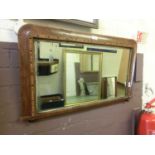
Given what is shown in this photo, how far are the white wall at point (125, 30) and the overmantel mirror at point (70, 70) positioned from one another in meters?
0.06

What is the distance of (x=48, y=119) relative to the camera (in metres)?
0.99

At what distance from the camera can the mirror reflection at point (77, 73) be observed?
94 cm

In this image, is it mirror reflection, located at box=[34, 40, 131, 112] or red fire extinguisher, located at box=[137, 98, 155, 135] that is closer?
mirror reflection, located at box=[34, 40, 131, 112]

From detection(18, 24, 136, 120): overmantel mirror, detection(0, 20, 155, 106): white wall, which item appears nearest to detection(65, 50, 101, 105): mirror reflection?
detection(18, 24, 136, 120): overmantel mirror

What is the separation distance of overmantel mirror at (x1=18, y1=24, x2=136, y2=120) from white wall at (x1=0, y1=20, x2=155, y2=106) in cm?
6

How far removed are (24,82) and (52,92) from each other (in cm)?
18

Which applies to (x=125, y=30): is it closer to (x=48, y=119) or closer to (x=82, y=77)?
(x=82, y=77)

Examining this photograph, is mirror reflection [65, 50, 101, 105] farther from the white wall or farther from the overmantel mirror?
the white wall

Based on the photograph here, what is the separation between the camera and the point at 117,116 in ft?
4.42

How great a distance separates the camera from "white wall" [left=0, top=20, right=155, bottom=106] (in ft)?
2.85

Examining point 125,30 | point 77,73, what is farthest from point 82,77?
point 125,30

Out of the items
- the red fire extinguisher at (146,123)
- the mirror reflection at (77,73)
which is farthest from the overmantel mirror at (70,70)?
the red fire extinguisher at (146,123)

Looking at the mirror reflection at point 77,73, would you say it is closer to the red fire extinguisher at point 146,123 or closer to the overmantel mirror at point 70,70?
the overmantel mirror at point 70,70
